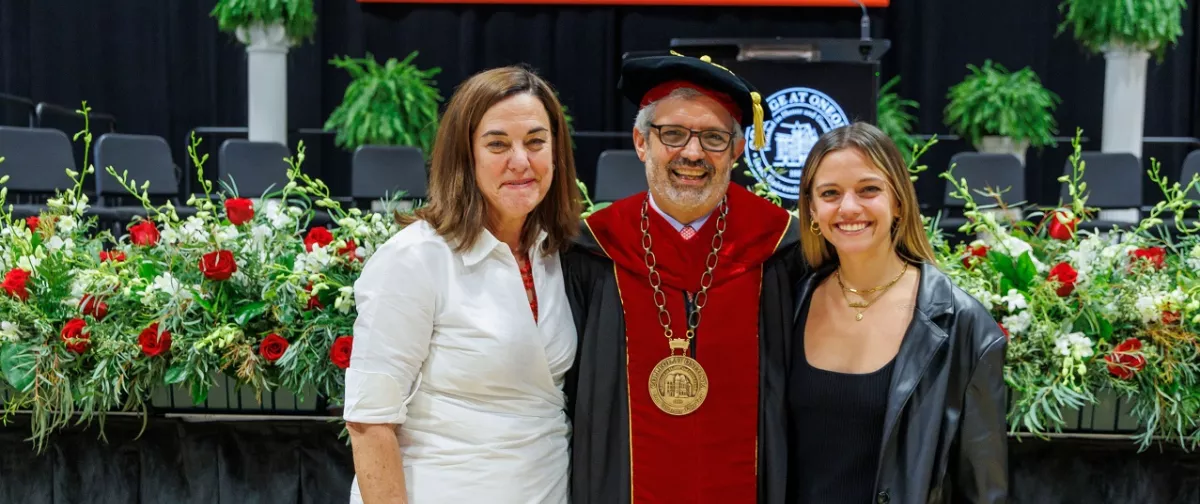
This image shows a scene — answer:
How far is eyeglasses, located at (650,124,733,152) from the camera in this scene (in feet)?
7.79

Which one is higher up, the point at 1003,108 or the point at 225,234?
the point at 1003,108

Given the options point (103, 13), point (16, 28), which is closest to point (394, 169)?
point (103, 13)

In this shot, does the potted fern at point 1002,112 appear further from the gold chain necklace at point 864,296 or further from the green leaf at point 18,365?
the green leaf at point 18,365

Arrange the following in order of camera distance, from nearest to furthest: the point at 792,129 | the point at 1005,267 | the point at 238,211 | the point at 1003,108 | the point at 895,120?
the point at 1005,267 < the point at 238,211 < the point at 792,129 < the point at 1003,108 < the point at 895,120

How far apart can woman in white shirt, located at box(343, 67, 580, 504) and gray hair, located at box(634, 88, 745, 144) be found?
375 millimetres

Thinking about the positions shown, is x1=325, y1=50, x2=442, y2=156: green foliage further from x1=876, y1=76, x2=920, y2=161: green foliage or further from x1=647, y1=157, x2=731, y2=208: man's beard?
x1=647, y1=157, x2=731, y2=208: man's beard

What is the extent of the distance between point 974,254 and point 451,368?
153cm

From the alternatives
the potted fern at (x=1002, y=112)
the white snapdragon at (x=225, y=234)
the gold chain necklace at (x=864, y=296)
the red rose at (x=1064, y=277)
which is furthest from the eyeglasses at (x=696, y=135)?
the potted fern at (x=1002, y=112)

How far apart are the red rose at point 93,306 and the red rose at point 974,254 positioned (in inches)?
89.2

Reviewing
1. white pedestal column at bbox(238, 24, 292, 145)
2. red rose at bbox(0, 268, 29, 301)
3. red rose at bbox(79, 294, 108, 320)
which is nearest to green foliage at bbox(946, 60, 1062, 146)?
white pedestal column at bbox(238, 24, 292, 145)

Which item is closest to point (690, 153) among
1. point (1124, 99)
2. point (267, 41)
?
point (267, 41)

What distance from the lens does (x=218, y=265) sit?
8.55ft

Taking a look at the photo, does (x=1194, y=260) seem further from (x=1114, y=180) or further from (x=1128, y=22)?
(x=1128, y=22)

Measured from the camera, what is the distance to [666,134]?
7.84ft
